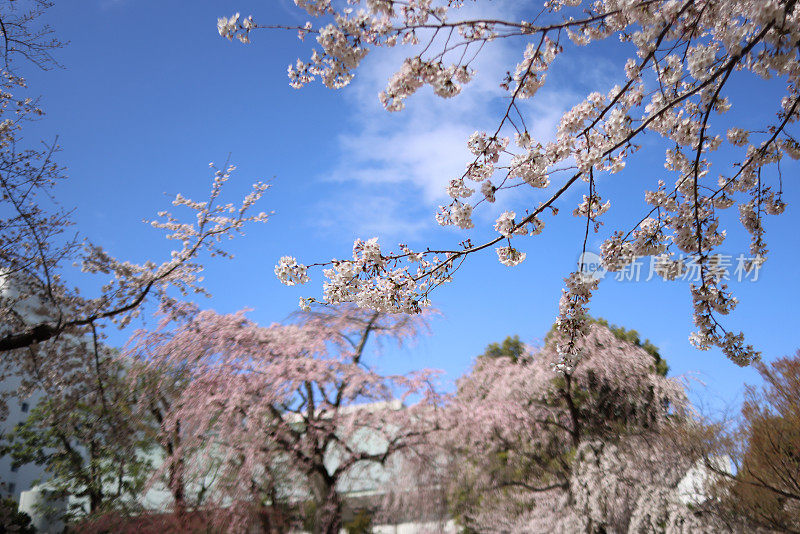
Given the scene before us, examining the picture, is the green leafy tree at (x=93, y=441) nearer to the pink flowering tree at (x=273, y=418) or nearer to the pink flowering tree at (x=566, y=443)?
the pink flowering tree at (x=273, y=418)

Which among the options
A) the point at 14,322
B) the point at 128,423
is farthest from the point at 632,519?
the point at 14,322

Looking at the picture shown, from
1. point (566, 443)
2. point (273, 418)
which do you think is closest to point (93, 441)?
point (273, 418)

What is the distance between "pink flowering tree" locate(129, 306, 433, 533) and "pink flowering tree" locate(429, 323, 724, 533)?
130 cm

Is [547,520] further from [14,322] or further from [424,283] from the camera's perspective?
[14,322]

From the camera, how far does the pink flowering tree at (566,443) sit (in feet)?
27.3

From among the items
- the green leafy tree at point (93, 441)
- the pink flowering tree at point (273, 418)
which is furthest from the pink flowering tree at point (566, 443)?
the green leafy tree at point (93, 441)

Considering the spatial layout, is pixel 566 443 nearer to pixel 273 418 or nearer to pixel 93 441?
pixel 273 418

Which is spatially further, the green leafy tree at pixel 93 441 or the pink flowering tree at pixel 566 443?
the pink flowering tree at pixel 566 443

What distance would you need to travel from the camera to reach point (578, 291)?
3.74 meters

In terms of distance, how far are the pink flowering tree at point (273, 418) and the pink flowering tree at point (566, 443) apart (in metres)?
1.30

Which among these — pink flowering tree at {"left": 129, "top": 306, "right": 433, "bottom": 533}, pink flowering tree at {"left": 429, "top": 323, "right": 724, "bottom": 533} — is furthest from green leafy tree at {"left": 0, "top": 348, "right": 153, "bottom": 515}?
pink flowering tree at {"left": 429, "top": 323, "right": 724, "bottom": 533}

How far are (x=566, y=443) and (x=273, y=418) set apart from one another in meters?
5.03

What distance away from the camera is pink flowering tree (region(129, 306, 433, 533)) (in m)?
7.99

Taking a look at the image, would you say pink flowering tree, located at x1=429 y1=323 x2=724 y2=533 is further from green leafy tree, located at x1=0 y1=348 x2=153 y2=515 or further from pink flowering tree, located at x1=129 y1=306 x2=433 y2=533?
green leafy tree, located at x1=0 y1=348 x2=153 y2=515
